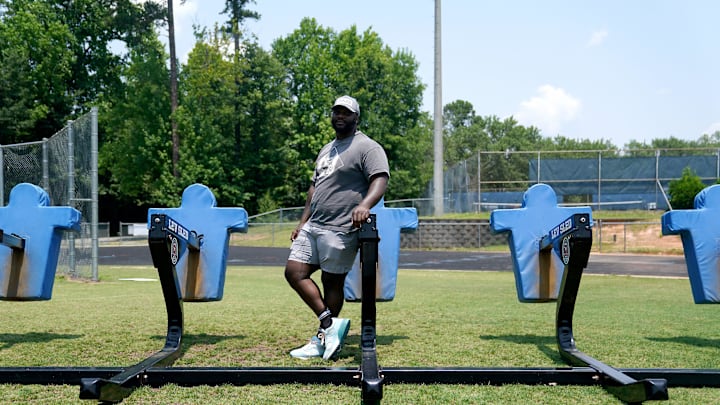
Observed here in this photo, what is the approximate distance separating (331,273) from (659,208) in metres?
31.3

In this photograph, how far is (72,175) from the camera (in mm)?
13406

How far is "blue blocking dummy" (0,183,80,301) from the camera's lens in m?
5.85

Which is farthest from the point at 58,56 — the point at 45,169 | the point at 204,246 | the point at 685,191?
the point at 204,246

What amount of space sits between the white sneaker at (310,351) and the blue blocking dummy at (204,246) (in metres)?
1.15

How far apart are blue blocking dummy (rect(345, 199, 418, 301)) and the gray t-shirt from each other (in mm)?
984

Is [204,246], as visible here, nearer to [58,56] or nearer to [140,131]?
[140,131]

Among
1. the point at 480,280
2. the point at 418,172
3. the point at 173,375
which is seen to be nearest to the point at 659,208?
the point at 480,280

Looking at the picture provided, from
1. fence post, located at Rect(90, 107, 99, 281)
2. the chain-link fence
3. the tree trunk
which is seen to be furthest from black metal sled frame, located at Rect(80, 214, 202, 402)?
the tree trunk

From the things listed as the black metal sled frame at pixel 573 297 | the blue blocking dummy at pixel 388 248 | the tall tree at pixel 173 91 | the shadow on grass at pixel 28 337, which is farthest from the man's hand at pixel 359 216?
the tall tree at pixel 173 91

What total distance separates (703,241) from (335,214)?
3232 millimetres

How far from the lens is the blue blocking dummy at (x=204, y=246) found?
5.76 meters

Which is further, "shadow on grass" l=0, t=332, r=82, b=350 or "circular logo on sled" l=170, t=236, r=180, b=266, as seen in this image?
"shadow on grass" l=0, t=332, r=82, b=350

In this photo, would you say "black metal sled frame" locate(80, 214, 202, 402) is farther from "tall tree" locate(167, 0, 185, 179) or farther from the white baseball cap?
"tall tree" locate(167, 0, 185, 179)

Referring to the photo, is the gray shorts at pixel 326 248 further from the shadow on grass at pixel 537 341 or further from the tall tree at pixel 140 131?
the tall tree at pixel 140 131
